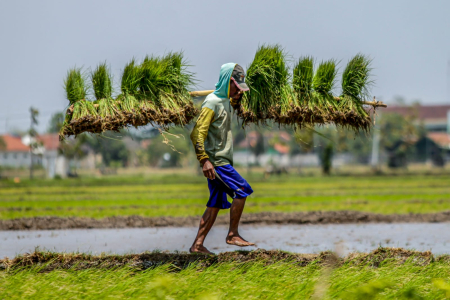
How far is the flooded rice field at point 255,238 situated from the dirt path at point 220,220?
21.2 inches

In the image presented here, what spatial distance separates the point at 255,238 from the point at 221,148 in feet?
11.0

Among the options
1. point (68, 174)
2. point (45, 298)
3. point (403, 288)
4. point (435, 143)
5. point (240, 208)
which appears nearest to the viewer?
point (45, 298)

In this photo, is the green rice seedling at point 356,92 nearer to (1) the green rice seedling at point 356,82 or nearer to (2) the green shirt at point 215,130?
(1) the green rice seedling at point 356,82

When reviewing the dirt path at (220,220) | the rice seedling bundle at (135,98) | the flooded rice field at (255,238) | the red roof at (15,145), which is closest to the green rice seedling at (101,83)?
the rice seedling bundle at (135,98)

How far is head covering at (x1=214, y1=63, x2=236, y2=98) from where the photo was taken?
6773mm

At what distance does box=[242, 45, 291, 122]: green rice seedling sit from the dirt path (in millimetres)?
4965

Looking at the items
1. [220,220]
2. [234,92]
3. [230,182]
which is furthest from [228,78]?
[220,220]

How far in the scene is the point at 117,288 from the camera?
503 cm

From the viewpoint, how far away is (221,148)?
671cm

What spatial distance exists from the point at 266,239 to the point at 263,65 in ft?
10.8

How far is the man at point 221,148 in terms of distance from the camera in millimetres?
6570

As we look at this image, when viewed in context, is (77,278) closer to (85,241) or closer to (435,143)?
(85,241)

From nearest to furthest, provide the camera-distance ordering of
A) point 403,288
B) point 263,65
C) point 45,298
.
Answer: point 45,298 < point 403,288 < point 263,65

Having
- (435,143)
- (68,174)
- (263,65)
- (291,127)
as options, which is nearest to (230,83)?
(263,65)
